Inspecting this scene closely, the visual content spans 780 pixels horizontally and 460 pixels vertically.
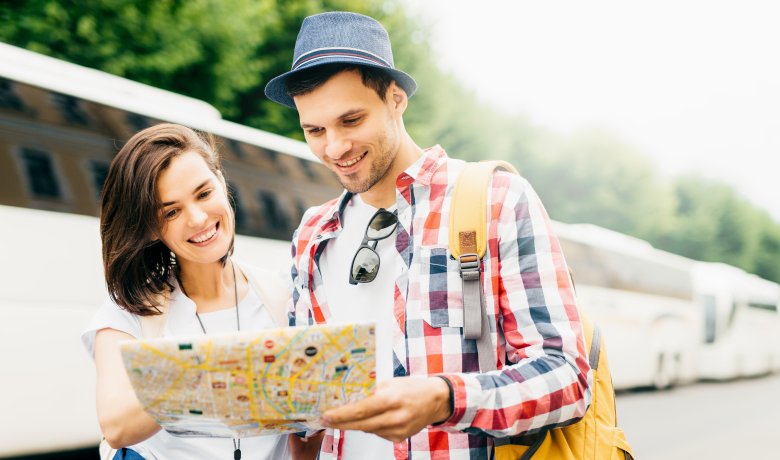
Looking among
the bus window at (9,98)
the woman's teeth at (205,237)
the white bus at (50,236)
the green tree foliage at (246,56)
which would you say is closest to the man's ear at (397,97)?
the woman's teeth at (205,237)

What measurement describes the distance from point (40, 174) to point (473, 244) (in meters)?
4.13

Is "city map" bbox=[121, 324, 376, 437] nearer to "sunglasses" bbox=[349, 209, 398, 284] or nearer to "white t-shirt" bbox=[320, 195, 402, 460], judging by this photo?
"white t-shirt" bbox=[320, 195, 402, 460]

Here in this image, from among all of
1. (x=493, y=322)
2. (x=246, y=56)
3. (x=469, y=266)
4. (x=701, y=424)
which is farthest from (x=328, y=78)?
(x=246, y=56)

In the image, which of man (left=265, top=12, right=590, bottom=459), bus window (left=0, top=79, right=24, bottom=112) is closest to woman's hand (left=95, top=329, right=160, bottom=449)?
man (left=265, top=12, right=590, bottom=459)

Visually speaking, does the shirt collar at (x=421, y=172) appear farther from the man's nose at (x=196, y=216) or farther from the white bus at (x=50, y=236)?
the white bus at (x=50, y=236)

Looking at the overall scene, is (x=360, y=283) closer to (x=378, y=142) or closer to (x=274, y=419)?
(x=378, y=142)

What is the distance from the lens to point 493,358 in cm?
172

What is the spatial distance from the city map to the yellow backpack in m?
0.41

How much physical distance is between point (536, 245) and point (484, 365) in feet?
0.96

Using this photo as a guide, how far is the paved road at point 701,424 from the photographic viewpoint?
7.77 meters

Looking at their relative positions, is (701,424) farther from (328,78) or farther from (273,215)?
(328,78)

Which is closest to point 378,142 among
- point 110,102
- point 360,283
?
point 360,283

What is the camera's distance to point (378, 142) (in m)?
2.07

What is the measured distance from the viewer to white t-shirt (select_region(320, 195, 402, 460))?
6.38ft
